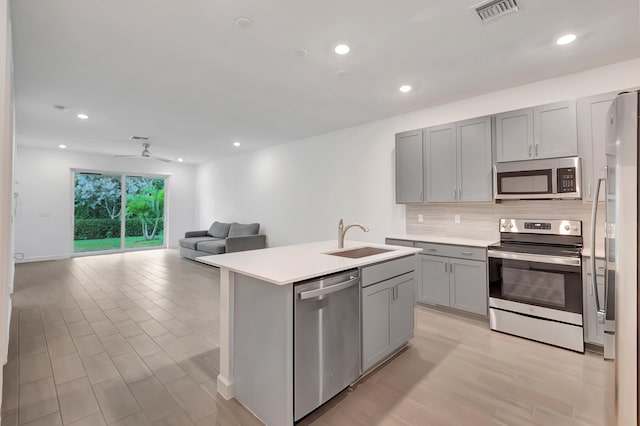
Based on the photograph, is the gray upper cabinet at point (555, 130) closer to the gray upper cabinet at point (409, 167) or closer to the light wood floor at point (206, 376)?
the gray upper cabinet at point (409, 167)

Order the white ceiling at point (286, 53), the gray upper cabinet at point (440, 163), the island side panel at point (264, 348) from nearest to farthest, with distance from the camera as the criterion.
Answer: the island side panel at point (264, 348) → the white ceiling at point (286, 53) → the gray upper cabinet at point (440, 163)

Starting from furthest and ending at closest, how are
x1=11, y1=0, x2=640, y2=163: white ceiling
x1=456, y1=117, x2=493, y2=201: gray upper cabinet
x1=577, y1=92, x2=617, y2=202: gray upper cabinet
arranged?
x1=456, y1=117, x2=493, y2=201: gray upper cabinet → x1=577, y1=92, x2=617, y2=202: gray upper cabinet → x1=11, y1=0, x2=640, y2=163: white ceiling

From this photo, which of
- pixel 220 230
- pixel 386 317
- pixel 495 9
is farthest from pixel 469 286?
pixel 220 230

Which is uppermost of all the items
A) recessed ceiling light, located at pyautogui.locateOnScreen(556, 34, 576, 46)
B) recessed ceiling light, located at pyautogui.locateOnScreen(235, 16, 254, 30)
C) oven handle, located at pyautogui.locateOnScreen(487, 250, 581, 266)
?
recessed ceiling light, located at pyautogui.locateOnScreen(235, 16, 254, 30)

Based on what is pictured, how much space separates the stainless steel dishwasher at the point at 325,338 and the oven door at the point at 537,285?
192 cm

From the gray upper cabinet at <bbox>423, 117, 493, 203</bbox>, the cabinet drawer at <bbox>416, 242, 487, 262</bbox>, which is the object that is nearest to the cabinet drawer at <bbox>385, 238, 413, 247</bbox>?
→ the cabinet drawer at <bbox>416, 242, 487, 262</bbox>

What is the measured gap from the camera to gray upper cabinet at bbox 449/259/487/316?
126 inches

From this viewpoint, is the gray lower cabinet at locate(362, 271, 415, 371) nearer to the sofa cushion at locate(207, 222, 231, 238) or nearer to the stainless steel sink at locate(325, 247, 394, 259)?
the stainless steel sink at locate(325, 247, 394, 259)

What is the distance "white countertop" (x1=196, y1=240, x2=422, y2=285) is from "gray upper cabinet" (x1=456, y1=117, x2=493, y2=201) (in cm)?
138

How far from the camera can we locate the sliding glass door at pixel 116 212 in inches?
305

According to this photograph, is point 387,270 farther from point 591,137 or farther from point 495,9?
point 591,137

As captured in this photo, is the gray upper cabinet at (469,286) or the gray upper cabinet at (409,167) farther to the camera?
the gray upper cabinet at (409,167)

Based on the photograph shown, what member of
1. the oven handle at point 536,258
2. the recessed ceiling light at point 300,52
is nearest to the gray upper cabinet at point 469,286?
the oven handle at point 536,258

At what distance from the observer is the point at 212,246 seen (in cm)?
643
